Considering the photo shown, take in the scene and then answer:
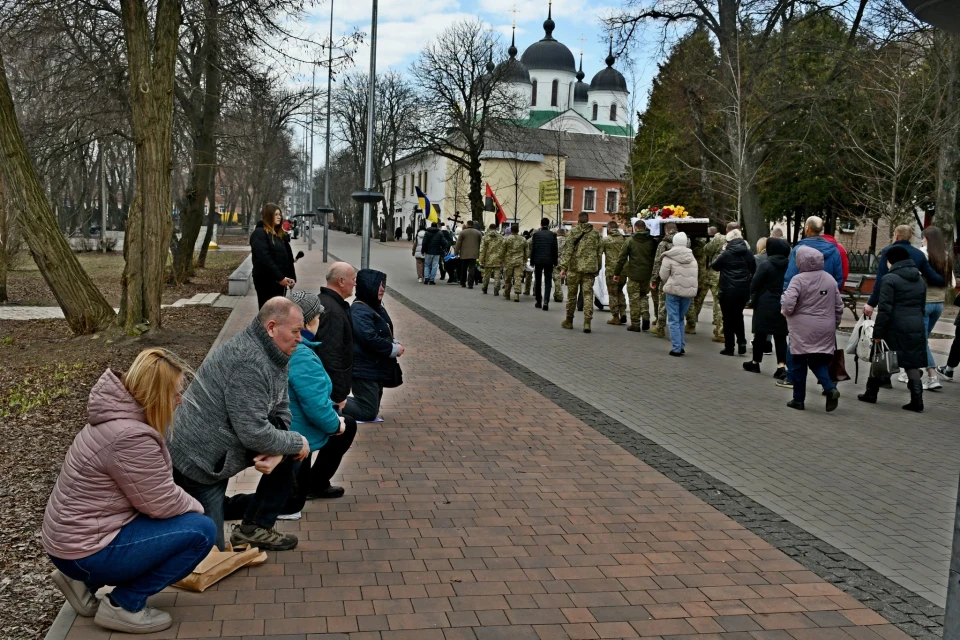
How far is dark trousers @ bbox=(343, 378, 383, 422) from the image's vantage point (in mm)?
7027

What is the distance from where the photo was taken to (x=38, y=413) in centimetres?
878

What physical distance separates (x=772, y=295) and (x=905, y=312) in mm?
1680

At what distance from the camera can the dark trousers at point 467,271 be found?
25.2m

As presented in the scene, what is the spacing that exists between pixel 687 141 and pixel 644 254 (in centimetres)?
2596

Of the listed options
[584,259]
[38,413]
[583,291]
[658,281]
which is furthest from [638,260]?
[38,413]

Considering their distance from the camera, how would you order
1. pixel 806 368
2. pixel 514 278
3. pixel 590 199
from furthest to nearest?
pixel 590 199 < pixel 514 278 < pixel 806 368

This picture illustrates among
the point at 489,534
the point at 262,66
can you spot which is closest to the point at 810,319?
the point at 489,534

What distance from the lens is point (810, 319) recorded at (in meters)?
9.46

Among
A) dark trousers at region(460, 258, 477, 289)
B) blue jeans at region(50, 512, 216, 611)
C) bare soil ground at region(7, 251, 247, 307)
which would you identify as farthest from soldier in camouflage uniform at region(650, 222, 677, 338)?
blue jeans at region(50, 512, 216, 611)

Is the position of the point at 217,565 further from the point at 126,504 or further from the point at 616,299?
the point at 616,299

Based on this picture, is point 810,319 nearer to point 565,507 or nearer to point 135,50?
point 565,507

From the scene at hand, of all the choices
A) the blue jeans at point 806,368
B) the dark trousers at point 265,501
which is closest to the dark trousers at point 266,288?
the blue jeans at point 806,368

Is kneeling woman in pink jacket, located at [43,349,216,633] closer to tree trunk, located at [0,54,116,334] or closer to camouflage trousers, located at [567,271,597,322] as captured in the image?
tree trunk, located at [0,54,116,334]

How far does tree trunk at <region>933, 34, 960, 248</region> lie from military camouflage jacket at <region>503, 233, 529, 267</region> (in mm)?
9119
